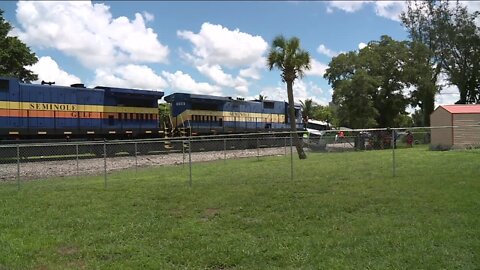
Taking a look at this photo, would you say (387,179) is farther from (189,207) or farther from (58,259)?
(58,259)

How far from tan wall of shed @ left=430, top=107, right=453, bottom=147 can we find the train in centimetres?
1487

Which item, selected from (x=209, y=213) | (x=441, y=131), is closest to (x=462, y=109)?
(x=441, y=131)

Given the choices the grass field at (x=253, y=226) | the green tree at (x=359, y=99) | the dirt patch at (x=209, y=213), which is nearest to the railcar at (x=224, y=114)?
the green tree at (x=359, y=99)

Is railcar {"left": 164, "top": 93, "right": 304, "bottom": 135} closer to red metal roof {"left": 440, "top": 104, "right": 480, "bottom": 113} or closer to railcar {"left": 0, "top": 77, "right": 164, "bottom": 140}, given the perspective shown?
railcar {"left": 0, "top": 77, "right": 164, "bottom": 140}

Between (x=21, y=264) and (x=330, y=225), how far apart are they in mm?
4696

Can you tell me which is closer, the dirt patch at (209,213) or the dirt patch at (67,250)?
the dirt patch at (67,250)

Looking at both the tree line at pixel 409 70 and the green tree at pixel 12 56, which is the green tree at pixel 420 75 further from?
the green tree at pixel 12 56

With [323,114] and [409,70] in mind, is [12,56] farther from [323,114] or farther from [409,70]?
[323,114]

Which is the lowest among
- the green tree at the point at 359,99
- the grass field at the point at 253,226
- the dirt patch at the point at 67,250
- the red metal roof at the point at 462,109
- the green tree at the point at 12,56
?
the dirt patch at the point at 67,250

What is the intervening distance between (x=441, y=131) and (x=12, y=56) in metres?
34.9

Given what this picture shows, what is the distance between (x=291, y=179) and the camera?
13.5 meters

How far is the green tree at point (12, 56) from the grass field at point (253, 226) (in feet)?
103

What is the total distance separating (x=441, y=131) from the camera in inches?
1155

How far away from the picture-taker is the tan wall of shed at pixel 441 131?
2879cm
